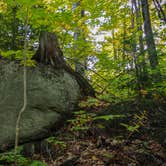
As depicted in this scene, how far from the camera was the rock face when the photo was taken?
170 inches

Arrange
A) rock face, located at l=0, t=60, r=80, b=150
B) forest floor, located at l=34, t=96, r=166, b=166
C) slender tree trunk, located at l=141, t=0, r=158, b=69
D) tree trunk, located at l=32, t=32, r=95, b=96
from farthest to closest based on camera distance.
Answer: tree trunk, located at l=32, t=32, r=95, b=96 → slender tree trunk, located at l=141, t=0, r=158, b=69 → rock face, located at l=0, t=60, r=80, b=150 → forest floor, located at l=34, t=96, r=166, b=166

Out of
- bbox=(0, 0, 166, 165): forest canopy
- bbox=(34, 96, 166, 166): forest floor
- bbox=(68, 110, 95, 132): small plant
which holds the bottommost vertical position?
bbox=(34, 96, 166, 166): forest floor

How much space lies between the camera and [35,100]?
4.57m

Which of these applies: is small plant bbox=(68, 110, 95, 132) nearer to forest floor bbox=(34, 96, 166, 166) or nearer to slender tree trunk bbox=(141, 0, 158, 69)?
forest floor bbox=(34, 96, 166, 166)

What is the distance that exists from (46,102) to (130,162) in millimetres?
2260

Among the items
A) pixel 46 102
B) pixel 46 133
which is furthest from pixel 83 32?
pixel 46 133

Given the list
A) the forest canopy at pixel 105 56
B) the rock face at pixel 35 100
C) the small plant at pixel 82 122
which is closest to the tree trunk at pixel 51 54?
the forest canopy at pixel 105 56

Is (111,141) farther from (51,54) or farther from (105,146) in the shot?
(51,54)

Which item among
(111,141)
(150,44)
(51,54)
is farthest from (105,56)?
(111,141)

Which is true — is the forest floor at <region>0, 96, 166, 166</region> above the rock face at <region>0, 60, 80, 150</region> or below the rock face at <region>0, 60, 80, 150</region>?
below

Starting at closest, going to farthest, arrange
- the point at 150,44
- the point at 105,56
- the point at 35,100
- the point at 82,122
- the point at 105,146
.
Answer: the point at 105,146
the point at 82,122
the point at 35,100
the point at 150,44
the point at 105,56

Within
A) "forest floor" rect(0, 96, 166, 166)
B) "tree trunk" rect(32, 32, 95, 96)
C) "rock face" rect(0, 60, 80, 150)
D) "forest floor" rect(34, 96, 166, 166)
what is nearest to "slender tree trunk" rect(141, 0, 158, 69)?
"forest floor" rect(0, 96, 166, 166)

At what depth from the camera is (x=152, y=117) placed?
4270 mm

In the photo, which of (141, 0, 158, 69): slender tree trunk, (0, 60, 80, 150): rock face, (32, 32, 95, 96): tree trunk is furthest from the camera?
(32, 32, 95, 96): tree trunk
